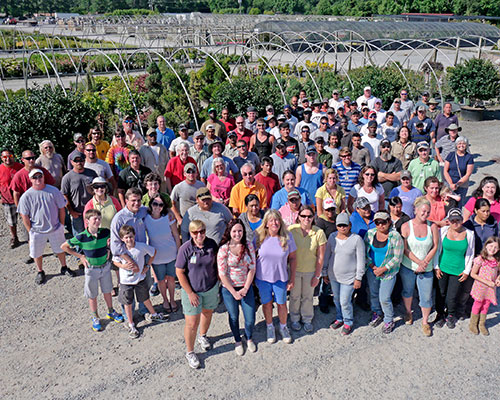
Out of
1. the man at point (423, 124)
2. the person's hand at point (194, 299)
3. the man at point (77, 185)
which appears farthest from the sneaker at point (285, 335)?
the man at point (423, 124)

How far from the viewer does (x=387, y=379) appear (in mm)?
4797

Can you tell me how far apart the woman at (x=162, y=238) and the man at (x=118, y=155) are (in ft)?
7.25

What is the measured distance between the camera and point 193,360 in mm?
4945

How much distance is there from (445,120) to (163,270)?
7.50m

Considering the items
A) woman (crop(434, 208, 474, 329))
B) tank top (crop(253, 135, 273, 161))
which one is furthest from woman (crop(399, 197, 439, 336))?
tank top (crop(253, 135, 273, 161))

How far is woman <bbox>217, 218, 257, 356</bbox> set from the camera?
4777mm

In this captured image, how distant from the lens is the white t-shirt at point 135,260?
524 centimetres

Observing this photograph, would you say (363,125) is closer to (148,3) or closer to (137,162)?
(137,162)

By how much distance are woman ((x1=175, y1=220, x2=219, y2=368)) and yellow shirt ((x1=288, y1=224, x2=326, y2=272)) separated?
3.30 feet

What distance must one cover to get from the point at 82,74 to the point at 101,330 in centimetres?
2473

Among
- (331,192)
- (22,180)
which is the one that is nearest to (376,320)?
(331,192)

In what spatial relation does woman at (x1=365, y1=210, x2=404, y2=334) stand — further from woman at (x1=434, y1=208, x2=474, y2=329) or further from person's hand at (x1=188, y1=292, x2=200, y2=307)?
person's hand at (x1=188, y1=292, x2=200, y2=307)

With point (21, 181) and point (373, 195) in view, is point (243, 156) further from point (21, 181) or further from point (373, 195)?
point (21, 181)

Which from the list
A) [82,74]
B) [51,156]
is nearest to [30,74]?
[82,74]
